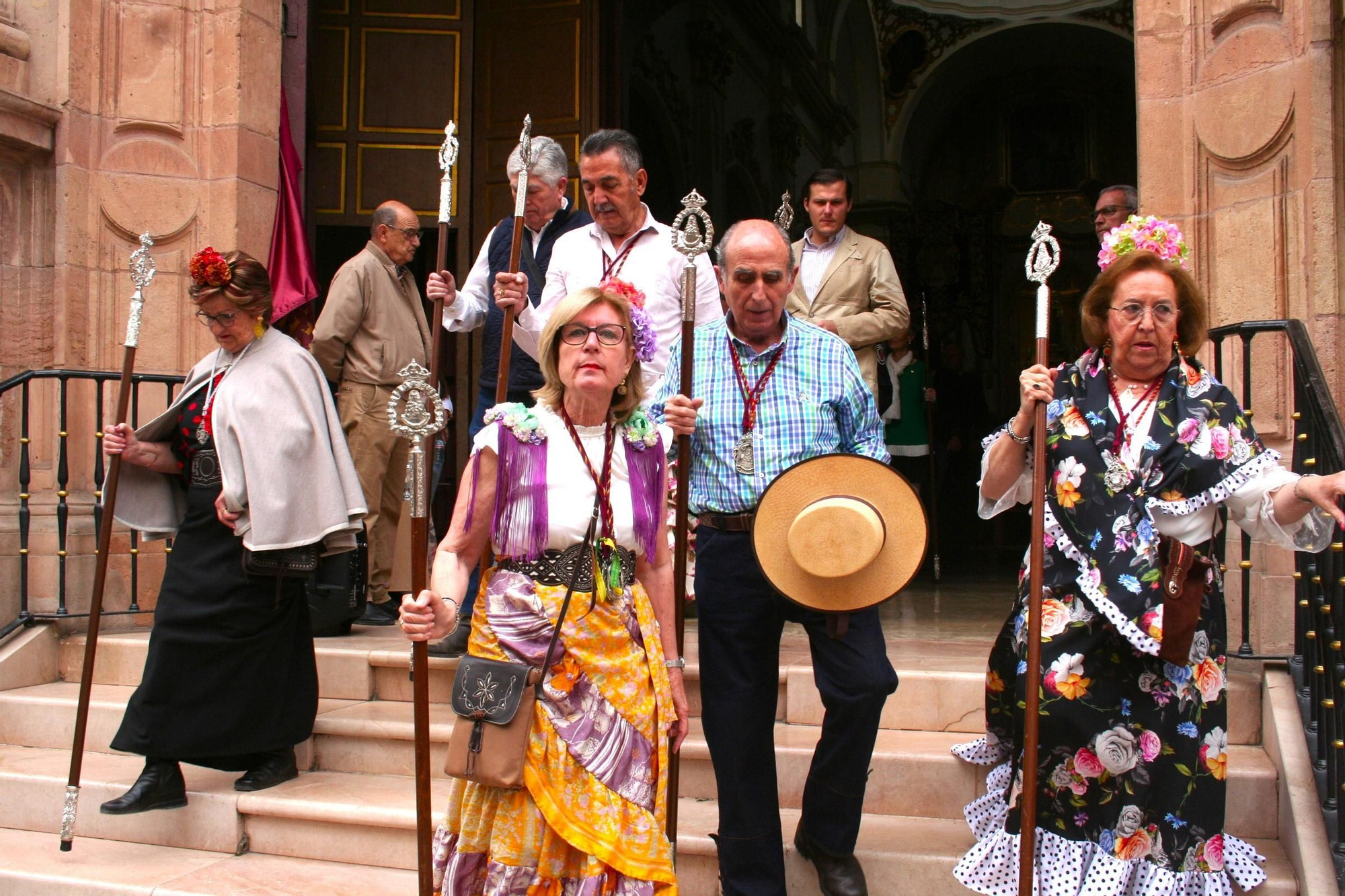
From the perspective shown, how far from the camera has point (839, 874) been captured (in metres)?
3.59

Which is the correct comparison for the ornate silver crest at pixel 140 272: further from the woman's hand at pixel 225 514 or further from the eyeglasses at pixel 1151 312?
the eyeglasses at pixel 1151 312

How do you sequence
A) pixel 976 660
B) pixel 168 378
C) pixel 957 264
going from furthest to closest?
pixel 957 264 → pixel 168 378 → pixel 976 660

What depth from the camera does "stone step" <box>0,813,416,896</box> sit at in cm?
409

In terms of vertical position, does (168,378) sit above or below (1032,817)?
above

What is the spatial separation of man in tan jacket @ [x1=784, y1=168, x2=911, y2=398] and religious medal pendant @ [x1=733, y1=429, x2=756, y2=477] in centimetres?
234

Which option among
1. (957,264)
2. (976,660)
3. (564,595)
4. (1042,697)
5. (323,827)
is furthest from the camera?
(957,264)

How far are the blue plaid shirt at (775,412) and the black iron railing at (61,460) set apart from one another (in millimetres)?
3159

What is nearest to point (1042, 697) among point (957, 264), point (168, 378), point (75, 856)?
point (75, 856)

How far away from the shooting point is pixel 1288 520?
3.17m

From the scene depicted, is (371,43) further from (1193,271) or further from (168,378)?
(1193,271)

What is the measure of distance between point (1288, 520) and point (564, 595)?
1824mm

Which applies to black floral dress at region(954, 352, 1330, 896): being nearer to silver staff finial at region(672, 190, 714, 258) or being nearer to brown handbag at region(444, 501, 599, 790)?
silver staff finial at region(672, 190, 714, 258)

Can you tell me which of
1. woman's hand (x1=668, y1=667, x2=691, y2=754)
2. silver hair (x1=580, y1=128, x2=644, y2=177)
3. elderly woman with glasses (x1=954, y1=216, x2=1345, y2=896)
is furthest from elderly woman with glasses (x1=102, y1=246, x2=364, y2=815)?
elderly woman with glasses (x1=954, y1=216, x2=1345, y2=896)

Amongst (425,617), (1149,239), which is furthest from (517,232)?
(1149,239)
